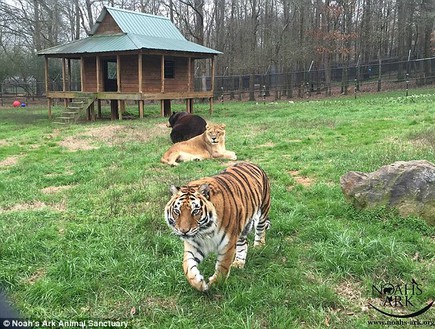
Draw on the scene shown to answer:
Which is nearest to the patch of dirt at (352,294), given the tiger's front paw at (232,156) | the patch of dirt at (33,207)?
the patch of dirt at (33,207)

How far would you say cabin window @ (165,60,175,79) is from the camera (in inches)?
894

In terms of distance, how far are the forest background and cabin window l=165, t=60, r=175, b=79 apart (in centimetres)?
1104

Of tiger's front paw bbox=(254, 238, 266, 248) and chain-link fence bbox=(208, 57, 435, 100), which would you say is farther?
chain-link fence bbox=(208, 57, 435, 100)

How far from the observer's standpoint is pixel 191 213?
3139 millimetres

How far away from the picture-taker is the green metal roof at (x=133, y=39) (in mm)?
19598

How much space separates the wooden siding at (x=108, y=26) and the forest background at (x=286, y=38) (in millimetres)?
10603

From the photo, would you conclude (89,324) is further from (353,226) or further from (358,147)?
(358,147)

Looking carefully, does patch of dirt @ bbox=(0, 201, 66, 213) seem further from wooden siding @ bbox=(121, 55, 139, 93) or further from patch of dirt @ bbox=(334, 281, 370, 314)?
wooden siding @ bbox=(121, 55, 139, 93)

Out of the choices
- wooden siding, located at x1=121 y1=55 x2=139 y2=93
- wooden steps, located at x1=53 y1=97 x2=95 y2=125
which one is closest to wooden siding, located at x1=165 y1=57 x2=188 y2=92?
wooden siding, located at x1=121 y1=55 x2=139 y2=93

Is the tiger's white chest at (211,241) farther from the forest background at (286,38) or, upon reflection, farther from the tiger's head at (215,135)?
the forest background at (286,38)

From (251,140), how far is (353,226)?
7.06 m

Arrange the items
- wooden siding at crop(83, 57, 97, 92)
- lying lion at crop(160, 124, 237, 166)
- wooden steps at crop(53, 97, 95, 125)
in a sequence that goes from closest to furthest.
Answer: lying lion at crop(160, 124, 237, 166)
wooden steps at crop(53, 97, 95, 125)
wooden siding at crop(83, 57, 97, 92)

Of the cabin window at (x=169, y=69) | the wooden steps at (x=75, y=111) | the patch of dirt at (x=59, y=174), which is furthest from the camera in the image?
the cabin window at (x=169, y=69)

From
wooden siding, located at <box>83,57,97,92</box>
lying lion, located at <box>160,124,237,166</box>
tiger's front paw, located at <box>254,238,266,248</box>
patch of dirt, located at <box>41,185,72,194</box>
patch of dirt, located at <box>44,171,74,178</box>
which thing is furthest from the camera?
wooden siding, located at <box>83,57,97,92</box>
